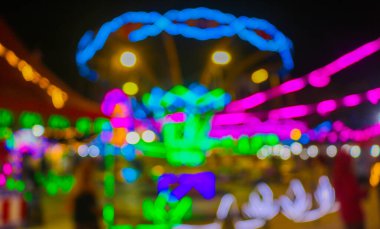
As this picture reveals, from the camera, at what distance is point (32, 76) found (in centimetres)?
890

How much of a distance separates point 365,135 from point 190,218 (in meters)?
12.2

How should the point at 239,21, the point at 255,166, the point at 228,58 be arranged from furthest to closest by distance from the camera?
the point at 255,166, the point at 228,58, the point at 239,21

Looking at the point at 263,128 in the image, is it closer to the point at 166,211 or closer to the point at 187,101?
the point at 187,101

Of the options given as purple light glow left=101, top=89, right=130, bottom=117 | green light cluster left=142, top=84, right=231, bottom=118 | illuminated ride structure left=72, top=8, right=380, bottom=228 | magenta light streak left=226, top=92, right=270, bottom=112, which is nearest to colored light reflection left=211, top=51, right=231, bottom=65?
illuminated ride structure left=72, top=8, right=380, bottom=228

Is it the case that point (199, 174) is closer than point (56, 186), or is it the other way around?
point (199, 174)

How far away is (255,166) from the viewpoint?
88.8ft

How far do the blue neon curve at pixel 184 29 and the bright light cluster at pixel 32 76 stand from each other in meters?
1.53

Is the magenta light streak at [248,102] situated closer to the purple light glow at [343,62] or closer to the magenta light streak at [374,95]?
the purple light glow at [343,62]

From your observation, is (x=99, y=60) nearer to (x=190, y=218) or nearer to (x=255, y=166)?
(x=190, y=218)

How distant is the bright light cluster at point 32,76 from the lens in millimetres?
7787

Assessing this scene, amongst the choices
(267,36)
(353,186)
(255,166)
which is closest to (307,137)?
(255,166)

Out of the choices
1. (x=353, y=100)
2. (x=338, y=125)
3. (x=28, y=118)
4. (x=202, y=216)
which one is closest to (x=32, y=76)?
(x=28, y=118)

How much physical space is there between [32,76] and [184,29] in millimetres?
3896

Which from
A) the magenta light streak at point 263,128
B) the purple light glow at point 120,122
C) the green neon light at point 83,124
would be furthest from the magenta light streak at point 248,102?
the green neon light at point 83,124
